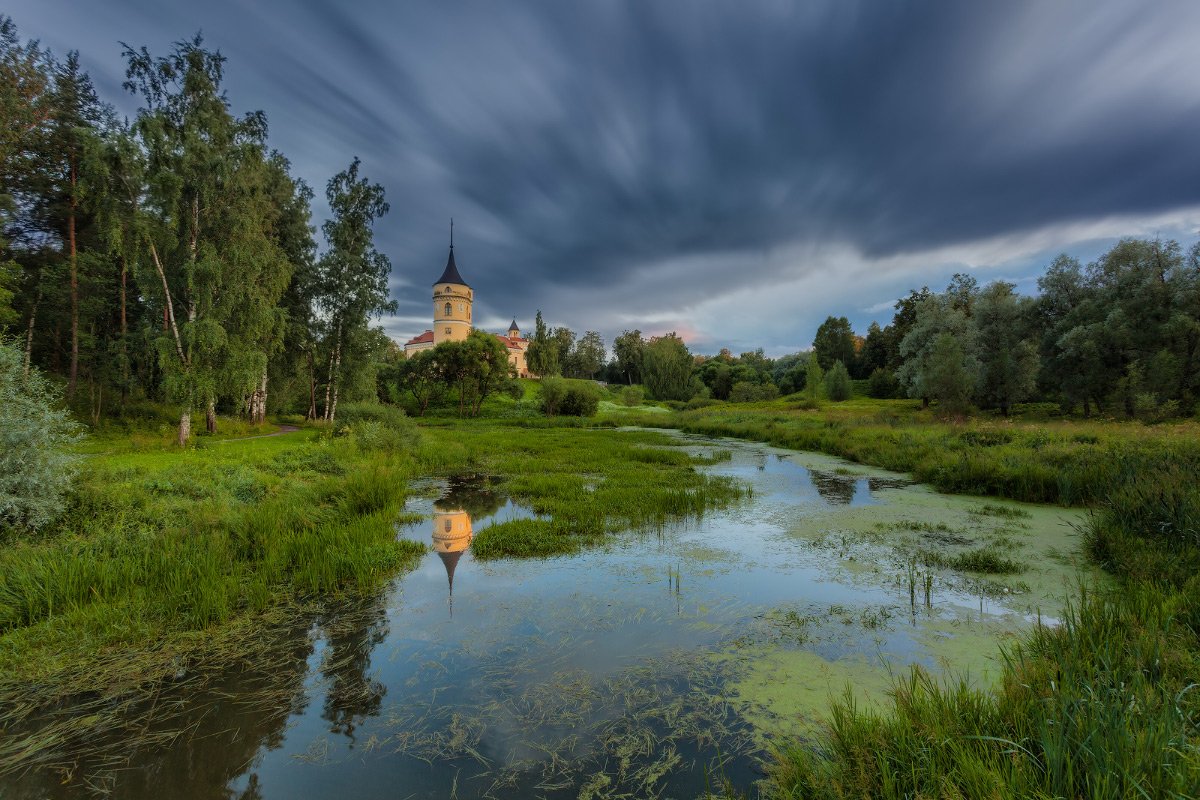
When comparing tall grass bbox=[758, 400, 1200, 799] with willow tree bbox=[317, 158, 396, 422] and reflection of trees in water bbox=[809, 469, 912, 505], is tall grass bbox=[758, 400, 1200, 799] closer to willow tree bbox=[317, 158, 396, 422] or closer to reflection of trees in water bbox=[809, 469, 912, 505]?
reflection of trees in water bbox=[809, 469, 912, 505]

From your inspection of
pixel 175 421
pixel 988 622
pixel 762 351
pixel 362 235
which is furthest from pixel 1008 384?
pixel 762 351

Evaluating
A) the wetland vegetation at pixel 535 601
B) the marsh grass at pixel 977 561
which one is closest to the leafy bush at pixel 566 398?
the wetland vegetation at pixel 535 601

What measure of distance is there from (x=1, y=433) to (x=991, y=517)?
1682cm

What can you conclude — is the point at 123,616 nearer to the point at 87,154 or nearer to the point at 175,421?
the point at 87,154

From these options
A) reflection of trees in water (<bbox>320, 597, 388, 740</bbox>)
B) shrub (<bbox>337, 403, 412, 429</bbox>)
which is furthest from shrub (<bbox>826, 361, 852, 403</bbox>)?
reflection of trees in water (<bbox>320, 597, 388, 740</bbox>)

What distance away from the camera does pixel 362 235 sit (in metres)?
29.5

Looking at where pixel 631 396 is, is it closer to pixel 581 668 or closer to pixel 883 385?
pixel 883 385

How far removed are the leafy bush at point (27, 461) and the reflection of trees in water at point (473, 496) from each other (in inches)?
243

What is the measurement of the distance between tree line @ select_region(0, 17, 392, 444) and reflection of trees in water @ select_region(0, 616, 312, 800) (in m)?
19.0

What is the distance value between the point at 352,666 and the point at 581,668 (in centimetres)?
222

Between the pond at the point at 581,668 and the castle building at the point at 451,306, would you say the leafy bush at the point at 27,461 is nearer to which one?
the pond at the point at 581,668

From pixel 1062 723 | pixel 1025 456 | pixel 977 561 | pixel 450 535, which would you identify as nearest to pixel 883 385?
pixel 1025 456

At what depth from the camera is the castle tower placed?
252ft

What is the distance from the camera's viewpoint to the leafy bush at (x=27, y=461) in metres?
6.62
